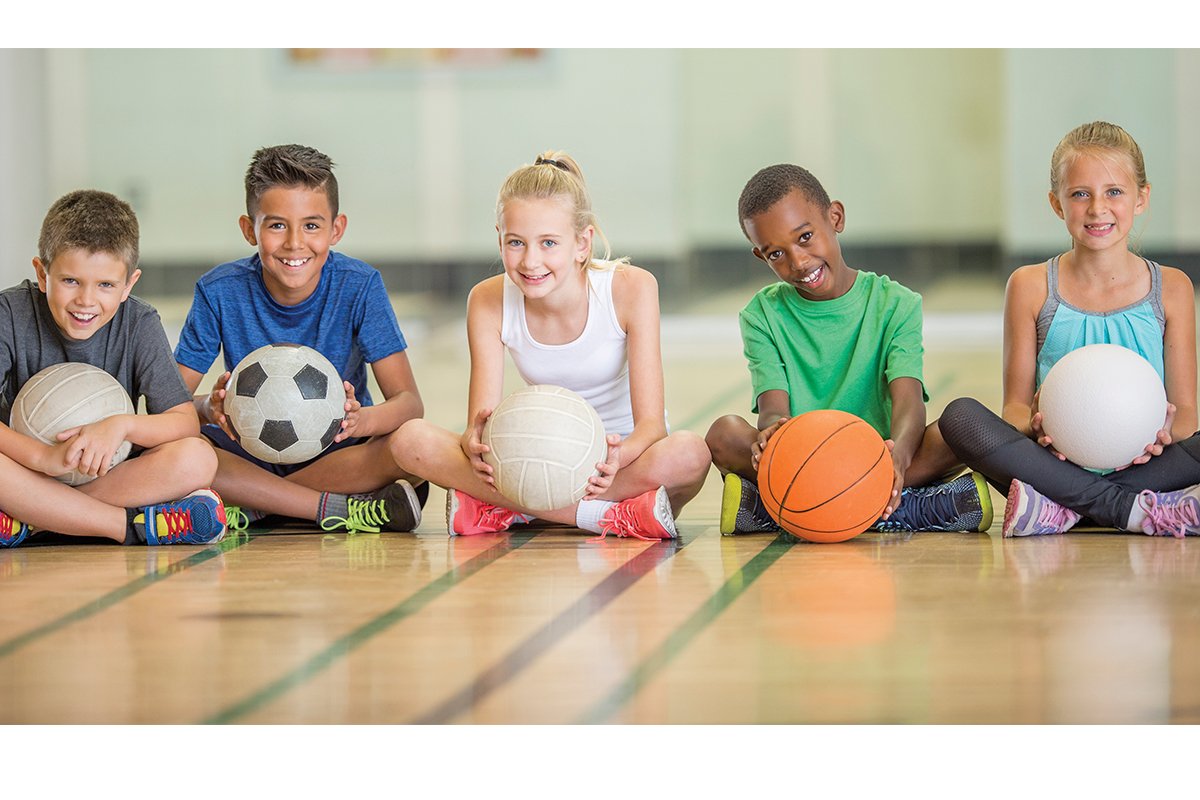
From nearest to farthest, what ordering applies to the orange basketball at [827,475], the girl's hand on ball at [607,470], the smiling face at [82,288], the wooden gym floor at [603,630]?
the wooden gym floor at [603,630] < the orange basketball at [827,475] < the girl's hand on ball at [607,470] < the smiling face at [82,288]

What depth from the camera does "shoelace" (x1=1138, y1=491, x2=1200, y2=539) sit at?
2.99 metres

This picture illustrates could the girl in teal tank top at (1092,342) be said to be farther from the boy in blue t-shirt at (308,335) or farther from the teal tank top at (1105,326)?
the boy in blue t-shirt at (308,335)

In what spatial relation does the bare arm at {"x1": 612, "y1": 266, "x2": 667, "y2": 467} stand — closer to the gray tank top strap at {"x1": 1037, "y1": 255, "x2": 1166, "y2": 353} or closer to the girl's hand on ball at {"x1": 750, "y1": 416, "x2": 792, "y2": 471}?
the girl's hand on ball at {"x1": 750, "y1": 416, "x2": 792, "y2": 471}

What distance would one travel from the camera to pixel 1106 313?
3262 mm

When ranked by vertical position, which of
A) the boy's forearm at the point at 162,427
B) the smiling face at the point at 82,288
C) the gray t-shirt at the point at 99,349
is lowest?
the boy's forearm at the point at 162,427

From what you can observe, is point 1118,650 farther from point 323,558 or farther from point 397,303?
point 397,303

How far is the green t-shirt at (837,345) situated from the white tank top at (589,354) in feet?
1.01

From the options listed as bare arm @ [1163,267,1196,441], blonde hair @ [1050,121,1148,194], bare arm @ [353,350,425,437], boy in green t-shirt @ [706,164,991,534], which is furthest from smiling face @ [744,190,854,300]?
bare arm @ [353,350,425,437]

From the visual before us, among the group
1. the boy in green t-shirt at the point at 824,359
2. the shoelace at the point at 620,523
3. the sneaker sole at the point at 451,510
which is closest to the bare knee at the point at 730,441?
the boy in green t-shirt at the point at 824,359

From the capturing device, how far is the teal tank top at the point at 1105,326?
127 inches

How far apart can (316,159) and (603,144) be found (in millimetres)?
7928

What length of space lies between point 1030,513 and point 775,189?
91 centimetres

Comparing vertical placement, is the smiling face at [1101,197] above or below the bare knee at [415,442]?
above

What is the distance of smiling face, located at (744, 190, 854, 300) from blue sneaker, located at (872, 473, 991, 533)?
537 mm
